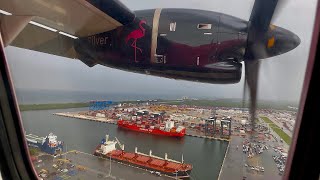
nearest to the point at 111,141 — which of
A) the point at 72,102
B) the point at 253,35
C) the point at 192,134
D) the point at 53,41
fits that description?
the point at 72,102

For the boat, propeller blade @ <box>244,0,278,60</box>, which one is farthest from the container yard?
propeller blade @ <box>244,0,278,60</box>

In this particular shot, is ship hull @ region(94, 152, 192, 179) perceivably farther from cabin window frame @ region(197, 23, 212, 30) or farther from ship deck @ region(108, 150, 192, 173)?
cabin window frame @ region(197, 23, 212, 30)

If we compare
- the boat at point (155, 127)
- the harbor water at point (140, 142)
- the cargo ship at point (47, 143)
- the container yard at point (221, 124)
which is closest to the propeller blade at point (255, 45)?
the container yard at point (221, 124)

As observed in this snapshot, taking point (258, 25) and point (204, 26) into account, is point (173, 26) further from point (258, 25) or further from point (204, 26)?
point (258, 25)

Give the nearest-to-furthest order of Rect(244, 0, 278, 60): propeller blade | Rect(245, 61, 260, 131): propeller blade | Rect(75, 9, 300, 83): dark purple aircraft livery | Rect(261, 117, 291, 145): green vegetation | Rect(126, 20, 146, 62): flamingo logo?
Rect(261, 117, 291, 145): green vegetation → Rect(244, 0, 278, 60): propeller blade → Rect(245, 61, 260, 131): propeller blade → Rect(75, 9, 300, 83): dark purple aircraft livery → Rect(126, 20, 146, 62): flamingo logo

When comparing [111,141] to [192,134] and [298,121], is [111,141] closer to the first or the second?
[192,134]

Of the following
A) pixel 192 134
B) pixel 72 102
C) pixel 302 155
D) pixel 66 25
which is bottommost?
pixel 192 134
